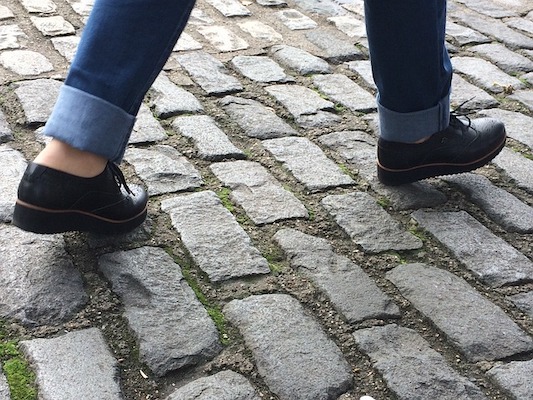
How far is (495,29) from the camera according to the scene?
14.4ft

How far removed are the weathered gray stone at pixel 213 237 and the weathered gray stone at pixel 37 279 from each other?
334 mm

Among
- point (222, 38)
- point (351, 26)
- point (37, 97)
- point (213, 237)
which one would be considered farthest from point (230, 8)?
point (213, 237)

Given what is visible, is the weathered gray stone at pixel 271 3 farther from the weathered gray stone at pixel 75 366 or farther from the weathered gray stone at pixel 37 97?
the weathered gray stone at pixel 75 366

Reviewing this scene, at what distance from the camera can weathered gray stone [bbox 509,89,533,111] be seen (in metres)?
3.57

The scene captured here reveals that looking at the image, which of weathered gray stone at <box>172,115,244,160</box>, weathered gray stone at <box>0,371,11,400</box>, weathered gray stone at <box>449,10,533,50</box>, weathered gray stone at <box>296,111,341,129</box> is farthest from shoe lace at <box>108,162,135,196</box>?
weathered gray stone at <box>449,10,533,50</box>

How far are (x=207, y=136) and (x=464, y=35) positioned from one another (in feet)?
5.68

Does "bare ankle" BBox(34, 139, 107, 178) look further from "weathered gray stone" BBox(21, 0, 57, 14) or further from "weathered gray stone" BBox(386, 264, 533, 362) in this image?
"weathered gray stone" BBox(21, 0, 57, 14)

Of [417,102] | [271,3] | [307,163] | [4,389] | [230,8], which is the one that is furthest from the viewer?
[271,3]

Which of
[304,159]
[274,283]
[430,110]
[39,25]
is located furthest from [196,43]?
[274,283]

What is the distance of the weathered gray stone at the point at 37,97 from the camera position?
3.19 m

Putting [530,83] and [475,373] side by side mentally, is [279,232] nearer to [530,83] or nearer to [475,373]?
[475,373]

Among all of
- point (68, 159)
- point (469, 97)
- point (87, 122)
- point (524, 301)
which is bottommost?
point (469, 97)

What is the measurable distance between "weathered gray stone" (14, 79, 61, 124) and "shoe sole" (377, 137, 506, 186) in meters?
1.22

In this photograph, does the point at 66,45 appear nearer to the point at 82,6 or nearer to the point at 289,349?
the point at 82,6
